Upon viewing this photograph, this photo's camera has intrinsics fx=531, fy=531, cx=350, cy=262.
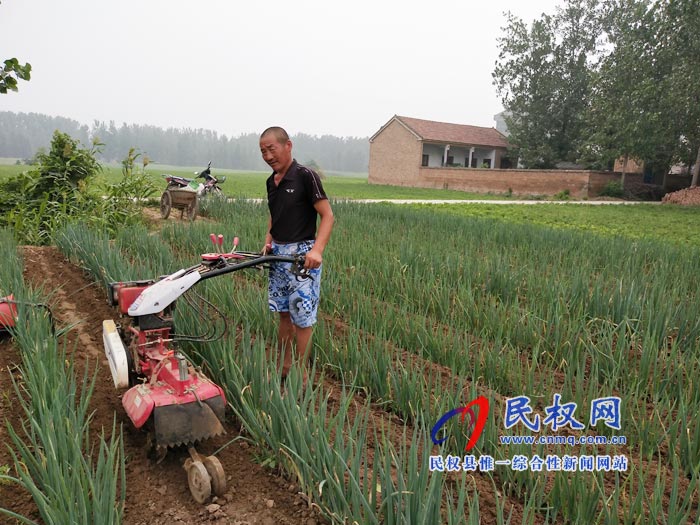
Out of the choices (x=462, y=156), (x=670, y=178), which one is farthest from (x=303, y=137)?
(x=670, y=178)

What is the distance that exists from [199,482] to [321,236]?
124 cm

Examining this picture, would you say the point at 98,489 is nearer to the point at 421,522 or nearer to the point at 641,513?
the point at 421,522

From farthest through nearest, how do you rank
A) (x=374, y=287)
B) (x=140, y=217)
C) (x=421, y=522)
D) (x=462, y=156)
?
(x=462, y=156)
(x=140, y=217)
(x=374, y=287)
(x=421, y=522)

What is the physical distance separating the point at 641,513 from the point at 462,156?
3434 cm

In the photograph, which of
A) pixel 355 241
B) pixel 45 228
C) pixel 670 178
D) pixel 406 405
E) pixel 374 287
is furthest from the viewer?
pixel 670 178

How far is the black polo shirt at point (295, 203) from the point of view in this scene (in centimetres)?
278

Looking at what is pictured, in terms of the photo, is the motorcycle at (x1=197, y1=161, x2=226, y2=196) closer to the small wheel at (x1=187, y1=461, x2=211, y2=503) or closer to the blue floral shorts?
the blue floral shorts

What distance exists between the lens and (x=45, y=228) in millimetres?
7355

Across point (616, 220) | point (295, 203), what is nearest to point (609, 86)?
point (616, 220)

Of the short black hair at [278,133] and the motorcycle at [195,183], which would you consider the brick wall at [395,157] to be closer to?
the motorcycle at [195,183]

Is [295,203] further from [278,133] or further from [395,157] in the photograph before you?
[395,157]

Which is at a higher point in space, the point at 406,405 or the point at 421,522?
the point at 421,522

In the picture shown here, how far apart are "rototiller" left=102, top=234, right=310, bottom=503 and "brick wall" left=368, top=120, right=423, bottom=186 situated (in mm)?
29020

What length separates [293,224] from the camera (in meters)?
2.83
